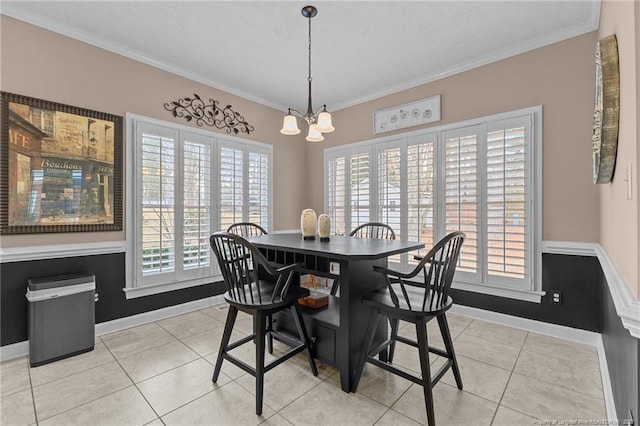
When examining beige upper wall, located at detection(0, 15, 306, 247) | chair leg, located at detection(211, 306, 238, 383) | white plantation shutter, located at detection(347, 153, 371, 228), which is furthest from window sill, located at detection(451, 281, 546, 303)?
beige upper wall, located at detection(0, 15, 306, 247)

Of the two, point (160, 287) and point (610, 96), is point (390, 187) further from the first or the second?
point (160, 287)

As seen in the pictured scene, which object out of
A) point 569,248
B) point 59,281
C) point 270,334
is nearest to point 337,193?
point 270,334

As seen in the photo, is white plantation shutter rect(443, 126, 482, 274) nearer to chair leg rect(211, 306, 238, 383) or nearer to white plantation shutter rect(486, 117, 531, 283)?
white plantation shutter rect(486, 117, 531, 283)

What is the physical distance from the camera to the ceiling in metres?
2.40

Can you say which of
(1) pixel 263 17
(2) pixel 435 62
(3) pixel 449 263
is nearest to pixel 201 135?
(1) pixel 263 17

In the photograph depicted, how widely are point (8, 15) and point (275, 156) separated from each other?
2.92 m

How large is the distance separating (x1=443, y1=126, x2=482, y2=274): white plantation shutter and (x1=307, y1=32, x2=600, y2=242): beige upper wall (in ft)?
1.00

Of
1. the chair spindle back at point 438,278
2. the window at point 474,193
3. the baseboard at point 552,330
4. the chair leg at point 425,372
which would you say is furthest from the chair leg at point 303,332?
the window at point 474,193

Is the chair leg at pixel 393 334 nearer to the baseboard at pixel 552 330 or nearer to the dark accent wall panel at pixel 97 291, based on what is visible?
the baseboard at pixel 552 330

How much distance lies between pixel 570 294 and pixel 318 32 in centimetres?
334

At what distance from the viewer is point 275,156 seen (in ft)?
14.9

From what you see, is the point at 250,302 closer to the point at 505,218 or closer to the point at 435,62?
Answer: the point at 505,218

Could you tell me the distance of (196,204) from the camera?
3.55 metres

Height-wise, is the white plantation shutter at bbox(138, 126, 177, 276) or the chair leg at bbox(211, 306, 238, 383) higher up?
the white plantation shutter at bbox(138, 126, 177, 276)
